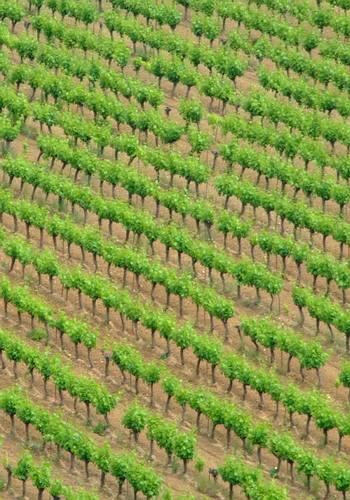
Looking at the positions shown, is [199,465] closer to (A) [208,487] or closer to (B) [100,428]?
(A) [208,487]

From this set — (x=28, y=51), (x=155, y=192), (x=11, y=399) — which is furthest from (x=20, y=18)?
(x=11, y=399)

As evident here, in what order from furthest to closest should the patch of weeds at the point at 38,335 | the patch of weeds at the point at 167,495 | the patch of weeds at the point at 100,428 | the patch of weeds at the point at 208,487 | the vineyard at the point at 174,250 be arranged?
the patch of weeds at the point at 38,335 < the patch of weeds at the point at 100,428 < the vineyard at the point at 174,250 < the patch of weeds at the point at 208,487 < the patch of weeds at the point at 167,495

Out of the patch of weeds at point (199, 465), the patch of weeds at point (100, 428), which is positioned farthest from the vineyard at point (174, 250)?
the patch of weeds at point (199, 465)

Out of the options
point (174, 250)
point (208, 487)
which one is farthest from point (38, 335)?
point (208, 487)

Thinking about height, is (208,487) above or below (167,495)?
below

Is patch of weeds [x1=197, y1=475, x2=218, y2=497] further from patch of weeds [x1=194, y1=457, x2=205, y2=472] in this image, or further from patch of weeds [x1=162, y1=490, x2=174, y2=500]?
patch of weeds [x1=162, y1=490, x2=174, y2=500]

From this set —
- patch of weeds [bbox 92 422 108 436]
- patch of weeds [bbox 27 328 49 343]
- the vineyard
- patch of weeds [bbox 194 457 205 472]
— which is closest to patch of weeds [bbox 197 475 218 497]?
the vineyard

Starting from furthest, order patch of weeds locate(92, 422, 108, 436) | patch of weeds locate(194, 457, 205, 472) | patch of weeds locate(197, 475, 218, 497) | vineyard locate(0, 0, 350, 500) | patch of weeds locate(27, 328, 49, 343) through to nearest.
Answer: patch of weeds locate(27, 328, 49, 343)
patch of weeds locate(92, 422, 108, 436)
vineyard locate(0, 0, 350, 500)
patch of weeds locate(194, 457, 205, 472)
patch of weeds locate(197, 475, 218, 497)

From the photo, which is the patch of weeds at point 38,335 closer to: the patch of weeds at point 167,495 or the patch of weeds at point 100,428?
the patch of weeds at point 100,428
